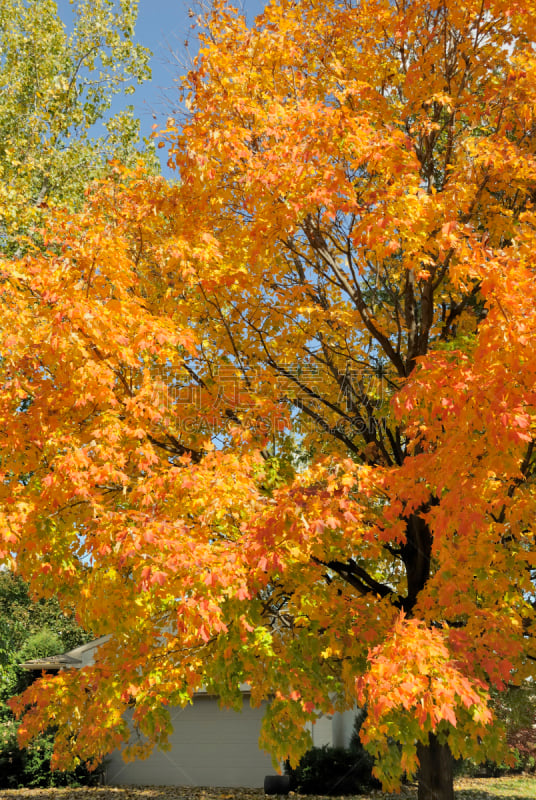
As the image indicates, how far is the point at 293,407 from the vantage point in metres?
9.99

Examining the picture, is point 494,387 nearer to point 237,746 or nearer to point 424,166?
point 424,166

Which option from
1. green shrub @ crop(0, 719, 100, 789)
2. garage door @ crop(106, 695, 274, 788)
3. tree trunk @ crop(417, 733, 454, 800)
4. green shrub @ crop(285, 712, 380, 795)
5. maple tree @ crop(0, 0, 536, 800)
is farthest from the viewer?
green shrub @ crop(0, 719, 100, 789)

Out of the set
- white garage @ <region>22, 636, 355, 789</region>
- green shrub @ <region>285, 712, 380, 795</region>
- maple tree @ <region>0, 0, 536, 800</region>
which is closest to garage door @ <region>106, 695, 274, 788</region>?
white garage @ <region>22, 636, 355, 789</region>

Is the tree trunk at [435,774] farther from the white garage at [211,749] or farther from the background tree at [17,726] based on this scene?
the background tree at [17,726]

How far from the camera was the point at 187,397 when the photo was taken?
8648 millimetres

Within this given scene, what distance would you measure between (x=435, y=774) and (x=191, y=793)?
43.0 ft

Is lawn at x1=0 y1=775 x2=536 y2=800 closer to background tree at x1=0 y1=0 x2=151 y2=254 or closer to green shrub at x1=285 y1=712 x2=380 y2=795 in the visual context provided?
green shrub at x1=285 y1=712 x2=380 y2=795

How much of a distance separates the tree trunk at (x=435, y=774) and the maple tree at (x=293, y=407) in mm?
40

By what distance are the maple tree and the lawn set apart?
449 inches

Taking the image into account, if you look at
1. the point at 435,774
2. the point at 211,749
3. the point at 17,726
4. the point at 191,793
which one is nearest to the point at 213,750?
the point at 211,749

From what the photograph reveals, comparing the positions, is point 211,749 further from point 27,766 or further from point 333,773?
point 27,766

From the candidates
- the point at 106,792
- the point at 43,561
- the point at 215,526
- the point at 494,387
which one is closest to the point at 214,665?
the point at 215,526

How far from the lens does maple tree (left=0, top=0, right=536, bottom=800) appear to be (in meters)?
5.46

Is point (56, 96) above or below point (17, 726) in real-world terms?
above
